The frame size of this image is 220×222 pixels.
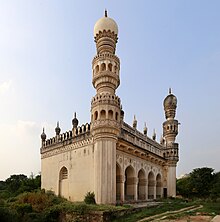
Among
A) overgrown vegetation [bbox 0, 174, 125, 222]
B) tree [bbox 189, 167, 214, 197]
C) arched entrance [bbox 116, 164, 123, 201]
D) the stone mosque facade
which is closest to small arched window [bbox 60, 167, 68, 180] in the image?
the stone mosque facade

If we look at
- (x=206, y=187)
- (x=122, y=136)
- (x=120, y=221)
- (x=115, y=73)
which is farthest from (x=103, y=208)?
(x=206, y=187)

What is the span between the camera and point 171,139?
30984mm

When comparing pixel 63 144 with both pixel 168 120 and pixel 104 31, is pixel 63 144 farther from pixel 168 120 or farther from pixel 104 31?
pixel 168 120

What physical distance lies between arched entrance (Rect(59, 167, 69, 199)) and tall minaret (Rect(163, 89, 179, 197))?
1192 cm

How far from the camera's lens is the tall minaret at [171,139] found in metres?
30.2

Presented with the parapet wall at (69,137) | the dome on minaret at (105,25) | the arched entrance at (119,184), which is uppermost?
the dome on minaret at (105,25)

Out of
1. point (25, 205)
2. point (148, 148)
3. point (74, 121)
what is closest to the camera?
point (25, 205)

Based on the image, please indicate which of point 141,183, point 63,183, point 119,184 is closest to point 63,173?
point 63,183

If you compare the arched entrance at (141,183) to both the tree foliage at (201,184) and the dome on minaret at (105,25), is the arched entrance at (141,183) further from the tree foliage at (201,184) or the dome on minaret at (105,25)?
the tree foliage at (201,184)

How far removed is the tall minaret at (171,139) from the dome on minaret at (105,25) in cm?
1337

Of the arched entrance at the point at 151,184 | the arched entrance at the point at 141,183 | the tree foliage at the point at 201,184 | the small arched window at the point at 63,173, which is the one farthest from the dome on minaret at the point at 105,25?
the tree foliage at the point at 201,184

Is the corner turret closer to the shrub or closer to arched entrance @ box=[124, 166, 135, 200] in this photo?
arched entrance @ box=[124, 166, 135, 200]

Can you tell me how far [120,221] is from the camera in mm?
14375

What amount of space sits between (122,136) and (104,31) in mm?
7568
